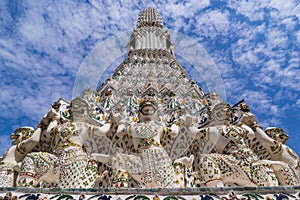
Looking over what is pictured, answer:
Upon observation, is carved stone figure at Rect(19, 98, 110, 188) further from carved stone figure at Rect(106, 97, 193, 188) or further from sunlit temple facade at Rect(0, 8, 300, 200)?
carved stone figure at Rect(106, 97, 193, 188)

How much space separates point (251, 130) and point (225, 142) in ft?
3.41

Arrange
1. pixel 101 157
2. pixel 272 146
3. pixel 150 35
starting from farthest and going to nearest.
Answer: pixel 150 35, pixel 272 146, pixel 101 157

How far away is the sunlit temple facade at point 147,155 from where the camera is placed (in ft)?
10.7

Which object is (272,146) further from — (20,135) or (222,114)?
(20,135)

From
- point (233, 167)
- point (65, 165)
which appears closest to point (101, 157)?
point (65, 165)

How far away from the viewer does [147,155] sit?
5.21m

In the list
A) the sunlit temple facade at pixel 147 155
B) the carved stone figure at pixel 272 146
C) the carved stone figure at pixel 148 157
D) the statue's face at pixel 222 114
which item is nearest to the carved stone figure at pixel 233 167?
Answer: the sunlit temple facade at pixel 147 155

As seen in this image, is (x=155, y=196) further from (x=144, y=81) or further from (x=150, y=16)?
(x=150, y=16)

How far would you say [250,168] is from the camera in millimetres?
5020

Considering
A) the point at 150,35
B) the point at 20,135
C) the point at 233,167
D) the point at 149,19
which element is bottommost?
the point at 233,167

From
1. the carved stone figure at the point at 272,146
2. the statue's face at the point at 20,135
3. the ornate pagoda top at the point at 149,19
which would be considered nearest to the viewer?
the carved stone figure at the point at 272,146

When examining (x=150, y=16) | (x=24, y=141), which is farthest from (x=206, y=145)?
(x=150, y=16)

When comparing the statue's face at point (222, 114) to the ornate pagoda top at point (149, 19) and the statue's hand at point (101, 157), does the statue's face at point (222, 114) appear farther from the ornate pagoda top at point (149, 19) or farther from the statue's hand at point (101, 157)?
the ornate pagoda top at point (149, 19)

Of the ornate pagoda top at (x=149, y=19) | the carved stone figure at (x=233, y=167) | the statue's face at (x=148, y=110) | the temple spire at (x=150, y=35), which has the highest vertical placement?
the ornate pagoda top at (x=149, y=19)
